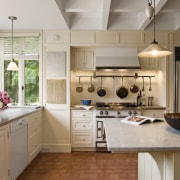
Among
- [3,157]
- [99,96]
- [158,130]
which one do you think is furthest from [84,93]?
[158,130]

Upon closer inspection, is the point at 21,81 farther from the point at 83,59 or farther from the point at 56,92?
the point at 83,59

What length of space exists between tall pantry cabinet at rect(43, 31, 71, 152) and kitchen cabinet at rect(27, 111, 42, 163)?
0.23 meters

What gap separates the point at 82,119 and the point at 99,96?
0.71 meters

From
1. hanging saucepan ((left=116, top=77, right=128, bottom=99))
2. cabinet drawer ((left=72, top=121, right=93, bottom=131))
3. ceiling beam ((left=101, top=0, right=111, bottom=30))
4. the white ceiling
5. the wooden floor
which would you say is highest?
the white ceiling

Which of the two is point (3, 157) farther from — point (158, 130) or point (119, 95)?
point (119, 95)

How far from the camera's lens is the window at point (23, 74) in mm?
4688

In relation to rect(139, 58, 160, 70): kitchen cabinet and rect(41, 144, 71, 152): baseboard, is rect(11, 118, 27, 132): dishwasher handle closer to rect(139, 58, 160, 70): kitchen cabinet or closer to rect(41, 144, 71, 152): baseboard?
rect(41, 144, 71, 152): baseboard

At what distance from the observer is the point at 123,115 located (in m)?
4.51

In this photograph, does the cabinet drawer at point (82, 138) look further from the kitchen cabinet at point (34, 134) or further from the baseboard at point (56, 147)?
the kitchen cabinet at point (34, 134)

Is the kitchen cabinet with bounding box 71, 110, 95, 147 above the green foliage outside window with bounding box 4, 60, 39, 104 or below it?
below

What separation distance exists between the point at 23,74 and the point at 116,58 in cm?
195

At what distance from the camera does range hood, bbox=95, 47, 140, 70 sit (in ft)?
14.9

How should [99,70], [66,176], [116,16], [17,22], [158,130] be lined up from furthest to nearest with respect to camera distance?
[99,70] → [116,16] → [17,22] → [66,176] → [158,130]

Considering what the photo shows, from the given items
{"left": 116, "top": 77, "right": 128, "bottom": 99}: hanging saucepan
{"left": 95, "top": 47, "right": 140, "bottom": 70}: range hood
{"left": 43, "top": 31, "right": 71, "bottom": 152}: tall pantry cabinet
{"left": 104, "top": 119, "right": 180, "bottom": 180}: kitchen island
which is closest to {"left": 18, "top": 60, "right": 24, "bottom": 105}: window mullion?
{"left": 43, "top": 31, "right": 71, "bottom": 152}: tall pantry cabinet
